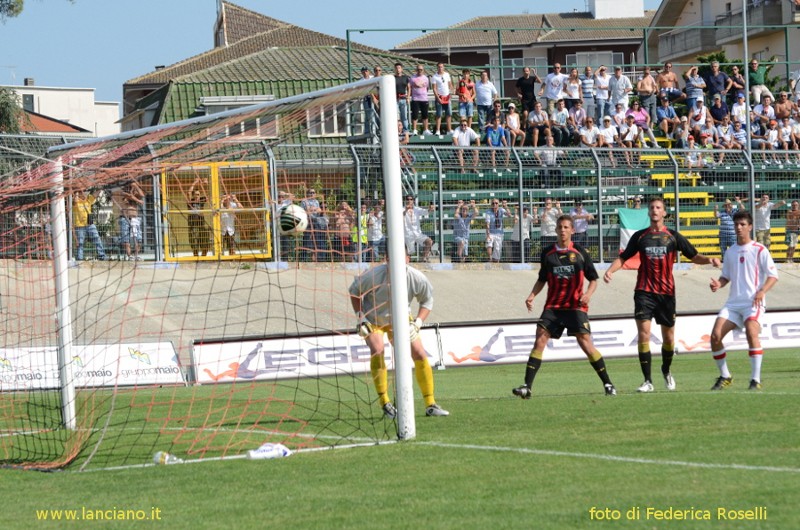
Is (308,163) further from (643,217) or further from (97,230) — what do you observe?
(643,217)

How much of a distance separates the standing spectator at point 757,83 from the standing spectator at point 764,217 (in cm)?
534

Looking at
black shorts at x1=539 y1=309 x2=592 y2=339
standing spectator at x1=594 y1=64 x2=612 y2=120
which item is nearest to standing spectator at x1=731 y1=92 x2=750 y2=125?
standing spectator at x1=594 y1=64 x2=612 y2=120

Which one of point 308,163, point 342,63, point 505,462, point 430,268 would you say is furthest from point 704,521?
point 342,63

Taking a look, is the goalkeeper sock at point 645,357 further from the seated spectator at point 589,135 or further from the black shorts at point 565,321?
the seated spectator at point 589,135

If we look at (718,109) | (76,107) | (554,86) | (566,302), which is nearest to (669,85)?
(718,109)

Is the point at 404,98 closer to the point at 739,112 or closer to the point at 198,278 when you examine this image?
the point at 198,278

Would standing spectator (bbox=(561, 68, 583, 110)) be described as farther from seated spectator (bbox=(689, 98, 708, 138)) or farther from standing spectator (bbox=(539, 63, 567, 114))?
seated spectator (bbox=(689, 98, 708, 138))

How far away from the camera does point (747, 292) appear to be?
13.3m

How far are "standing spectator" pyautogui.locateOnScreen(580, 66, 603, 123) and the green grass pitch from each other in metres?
20.7

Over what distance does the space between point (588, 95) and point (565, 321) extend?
63.6ft

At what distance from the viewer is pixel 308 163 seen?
19.6 metres

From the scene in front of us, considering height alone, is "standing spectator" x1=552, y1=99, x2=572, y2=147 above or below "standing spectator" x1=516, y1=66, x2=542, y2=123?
below

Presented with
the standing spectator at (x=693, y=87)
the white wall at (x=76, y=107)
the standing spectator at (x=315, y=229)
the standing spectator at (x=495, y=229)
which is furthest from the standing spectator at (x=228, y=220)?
the white wall at (x=76, y=107)

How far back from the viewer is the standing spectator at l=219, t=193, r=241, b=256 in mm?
18531
